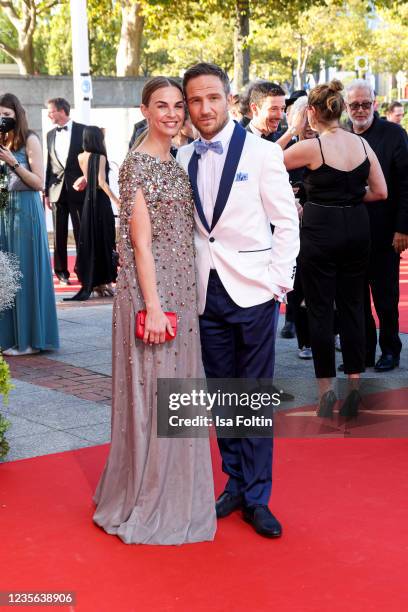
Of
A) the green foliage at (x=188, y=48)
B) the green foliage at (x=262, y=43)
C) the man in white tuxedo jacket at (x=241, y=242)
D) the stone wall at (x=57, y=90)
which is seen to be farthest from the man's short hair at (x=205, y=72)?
the green foliage at (x=188, y=48)

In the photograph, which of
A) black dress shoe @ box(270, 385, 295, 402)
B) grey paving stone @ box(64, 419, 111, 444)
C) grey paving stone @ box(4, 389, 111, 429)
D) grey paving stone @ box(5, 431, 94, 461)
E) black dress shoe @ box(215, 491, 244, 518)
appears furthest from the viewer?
black dress shoe @ box(270, 385, 295, 402)

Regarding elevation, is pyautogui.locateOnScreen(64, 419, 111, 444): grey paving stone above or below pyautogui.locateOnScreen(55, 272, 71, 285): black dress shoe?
above

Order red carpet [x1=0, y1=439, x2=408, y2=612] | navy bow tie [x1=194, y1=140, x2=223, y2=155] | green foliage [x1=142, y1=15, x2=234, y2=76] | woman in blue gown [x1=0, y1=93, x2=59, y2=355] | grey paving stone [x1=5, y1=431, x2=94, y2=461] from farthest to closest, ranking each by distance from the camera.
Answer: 1. green foliage [x1=142, y1=15, x2=234, y2=76]
2. woman in blue gown [x1=0, y1=93, x2=59, y2=355]
3. grey paving stone [x1=5, y1=431, x2=94, y2=461]
4. navy bow tie [x1=194, y1=140, x2=223, y2=155]
5. red carpet [x1=0, y1=439, x2=408, y2=612]

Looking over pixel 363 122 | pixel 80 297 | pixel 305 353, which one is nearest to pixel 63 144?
pixel 80 297

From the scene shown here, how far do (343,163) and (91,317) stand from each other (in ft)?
16.0

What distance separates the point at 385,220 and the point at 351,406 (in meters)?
1.87

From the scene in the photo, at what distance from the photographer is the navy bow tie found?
4438 millimetres

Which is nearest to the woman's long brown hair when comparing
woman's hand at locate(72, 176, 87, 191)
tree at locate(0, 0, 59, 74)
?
woman's hand at locate(72, 176, 87, 191)

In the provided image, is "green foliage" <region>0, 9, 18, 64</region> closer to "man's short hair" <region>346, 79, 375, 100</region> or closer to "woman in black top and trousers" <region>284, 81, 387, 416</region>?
"man's short hair" <region>346, 79, 375, 100</region>

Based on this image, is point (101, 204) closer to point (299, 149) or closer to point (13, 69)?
point (299, 149)

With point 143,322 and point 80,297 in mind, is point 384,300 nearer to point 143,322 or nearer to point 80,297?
point 143,322

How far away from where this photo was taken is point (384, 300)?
795cm

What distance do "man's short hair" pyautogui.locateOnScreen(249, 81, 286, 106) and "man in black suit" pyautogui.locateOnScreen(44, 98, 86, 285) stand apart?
19.3 feet

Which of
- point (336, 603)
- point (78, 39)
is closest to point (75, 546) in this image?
point (336, 603)
